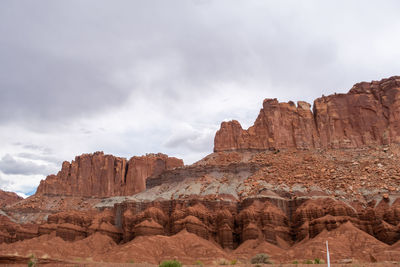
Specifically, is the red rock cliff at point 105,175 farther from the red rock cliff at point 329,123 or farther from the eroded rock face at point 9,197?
the red rock cliff at point 329,123

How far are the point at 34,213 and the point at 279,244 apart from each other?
8449 cm

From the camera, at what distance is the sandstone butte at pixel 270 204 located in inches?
2212

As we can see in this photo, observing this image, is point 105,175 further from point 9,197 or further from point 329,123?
point 329,123

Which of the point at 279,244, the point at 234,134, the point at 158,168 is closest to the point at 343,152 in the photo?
the point at 234,134

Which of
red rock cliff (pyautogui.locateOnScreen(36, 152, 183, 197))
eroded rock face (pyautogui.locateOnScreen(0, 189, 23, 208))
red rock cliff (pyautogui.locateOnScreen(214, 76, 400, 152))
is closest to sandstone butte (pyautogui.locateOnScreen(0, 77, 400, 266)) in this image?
red rock cliff (pyautogui.locateOnScreen(214, 76, 400, 152))

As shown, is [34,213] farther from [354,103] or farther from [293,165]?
[354,103]

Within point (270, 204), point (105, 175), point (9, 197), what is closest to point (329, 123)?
point (270, 204)

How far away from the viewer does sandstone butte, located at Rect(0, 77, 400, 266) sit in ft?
184

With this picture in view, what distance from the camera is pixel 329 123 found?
97812 mm

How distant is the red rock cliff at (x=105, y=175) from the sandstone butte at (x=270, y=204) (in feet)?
79.1

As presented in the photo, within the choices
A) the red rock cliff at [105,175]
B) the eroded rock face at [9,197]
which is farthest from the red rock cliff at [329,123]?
the eroded rock face at [9,197]

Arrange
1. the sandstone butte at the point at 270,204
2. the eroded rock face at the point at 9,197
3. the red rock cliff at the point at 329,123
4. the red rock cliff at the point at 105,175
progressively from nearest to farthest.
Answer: the sandstone butte at the point at 270,204 → the red rock cliff at the point at 329,123 → the red rock cliff at the point at 105,175 → the eroded rock face at the point at 9,197

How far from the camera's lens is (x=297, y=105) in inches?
4122

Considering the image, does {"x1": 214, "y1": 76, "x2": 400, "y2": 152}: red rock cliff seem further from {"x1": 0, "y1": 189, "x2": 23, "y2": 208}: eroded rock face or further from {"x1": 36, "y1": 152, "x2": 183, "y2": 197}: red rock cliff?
{"x1": 0, "y1": 189, "x2": 23, "y2": 208}: eroded rock face
